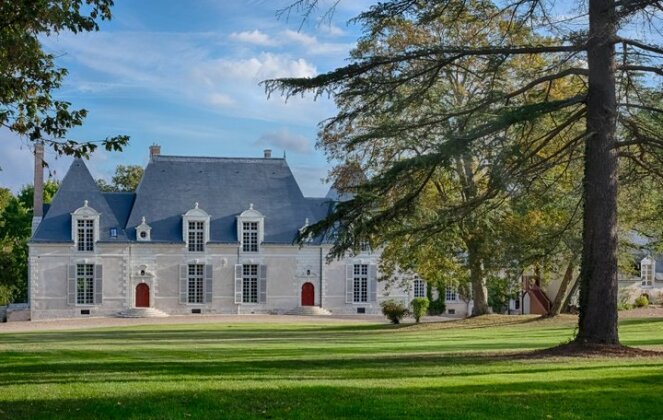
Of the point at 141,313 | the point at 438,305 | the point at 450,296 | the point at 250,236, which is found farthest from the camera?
the point at 450,296

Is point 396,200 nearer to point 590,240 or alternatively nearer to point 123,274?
point 590,240

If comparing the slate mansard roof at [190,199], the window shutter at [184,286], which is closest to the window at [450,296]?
the slate mansard roof at [190,199]

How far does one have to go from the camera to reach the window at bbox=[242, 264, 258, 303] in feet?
155

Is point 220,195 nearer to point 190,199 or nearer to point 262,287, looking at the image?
point 190,199

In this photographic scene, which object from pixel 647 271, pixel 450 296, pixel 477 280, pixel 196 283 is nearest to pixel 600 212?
pixel 477 280

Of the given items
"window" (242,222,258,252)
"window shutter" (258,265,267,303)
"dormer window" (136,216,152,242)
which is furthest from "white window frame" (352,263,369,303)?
"dormer window" (136,216,152,242)

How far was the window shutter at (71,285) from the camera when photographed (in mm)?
44875

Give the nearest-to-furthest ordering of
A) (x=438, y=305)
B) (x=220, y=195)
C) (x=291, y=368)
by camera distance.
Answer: (x=291, y=368) → (x=438, y=305) → (x=220, y=195)

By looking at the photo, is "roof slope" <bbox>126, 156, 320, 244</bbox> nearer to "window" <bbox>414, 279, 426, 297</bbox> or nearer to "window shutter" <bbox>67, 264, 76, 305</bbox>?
"window shutter" <bbox>67, 264, 76, 305</bbox>

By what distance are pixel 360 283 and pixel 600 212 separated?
115ft

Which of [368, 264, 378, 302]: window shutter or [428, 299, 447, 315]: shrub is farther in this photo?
[428, 299, 447, 315]: shrub

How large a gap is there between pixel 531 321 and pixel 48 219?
2792cm

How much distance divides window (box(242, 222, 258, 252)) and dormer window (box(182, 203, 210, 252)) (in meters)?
2.14

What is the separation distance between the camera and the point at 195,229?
47094 millimetres
